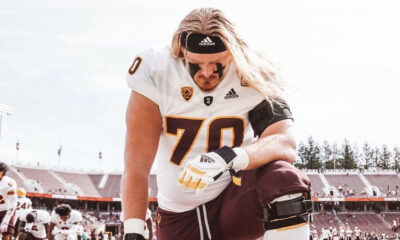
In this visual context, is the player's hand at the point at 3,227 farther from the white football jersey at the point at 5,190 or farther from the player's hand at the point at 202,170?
the player's hand at the point at 202,170

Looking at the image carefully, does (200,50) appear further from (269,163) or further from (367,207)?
(367,207)

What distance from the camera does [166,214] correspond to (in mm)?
3732

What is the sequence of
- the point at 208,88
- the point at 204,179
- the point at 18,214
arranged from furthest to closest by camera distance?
1. the point at 18,214
2. the point at 208,88
3. the point at 204,179

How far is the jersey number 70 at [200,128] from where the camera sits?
3428 mm

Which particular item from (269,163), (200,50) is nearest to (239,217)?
(269,163)

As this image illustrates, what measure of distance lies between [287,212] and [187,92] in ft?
3.76

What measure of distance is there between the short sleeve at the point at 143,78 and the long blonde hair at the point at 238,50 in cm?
26

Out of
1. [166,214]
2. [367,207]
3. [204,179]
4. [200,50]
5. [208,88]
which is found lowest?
[367,207]

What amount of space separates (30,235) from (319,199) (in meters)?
55.5

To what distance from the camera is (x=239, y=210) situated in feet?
10.2

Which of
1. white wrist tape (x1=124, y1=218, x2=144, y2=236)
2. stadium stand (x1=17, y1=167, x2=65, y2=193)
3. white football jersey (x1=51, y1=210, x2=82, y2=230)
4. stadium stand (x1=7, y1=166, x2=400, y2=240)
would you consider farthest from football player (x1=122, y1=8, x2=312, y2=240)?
stadium stand (x1=17, y1=167, x2=65, y2=193)

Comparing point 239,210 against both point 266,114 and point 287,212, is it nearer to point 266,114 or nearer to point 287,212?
point 287,212

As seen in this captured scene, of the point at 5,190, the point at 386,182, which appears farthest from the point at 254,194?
the point at 386,182

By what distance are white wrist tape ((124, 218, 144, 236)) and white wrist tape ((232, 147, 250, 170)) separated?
701 millimetres
